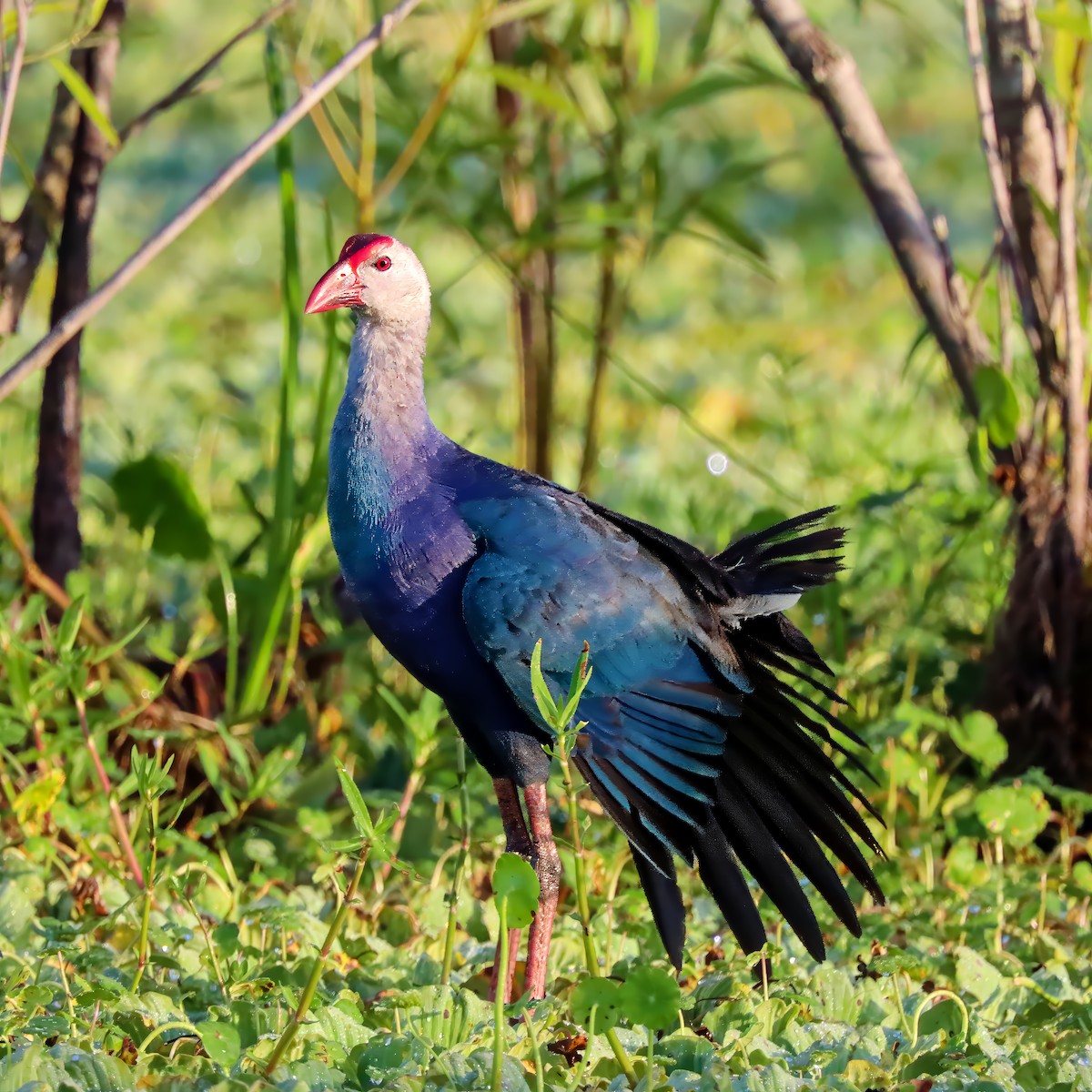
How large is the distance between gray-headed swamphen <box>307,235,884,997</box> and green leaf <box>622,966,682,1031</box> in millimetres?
439

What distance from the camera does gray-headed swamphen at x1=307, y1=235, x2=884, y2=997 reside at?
7.17 ft

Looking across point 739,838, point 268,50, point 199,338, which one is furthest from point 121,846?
point 199,338

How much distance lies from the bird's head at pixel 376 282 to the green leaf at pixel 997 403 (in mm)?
1038

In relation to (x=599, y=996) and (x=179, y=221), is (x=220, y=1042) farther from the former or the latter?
(x=179, y=221)

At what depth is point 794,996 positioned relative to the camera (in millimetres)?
2088

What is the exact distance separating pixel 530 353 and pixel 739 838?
1.57 meters

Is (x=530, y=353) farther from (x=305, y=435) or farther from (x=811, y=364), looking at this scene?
(x=811, y=364)

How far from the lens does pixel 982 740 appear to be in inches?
113

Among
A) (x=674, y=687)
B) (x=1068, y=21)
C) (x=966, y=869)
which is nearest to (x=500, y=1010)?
(x=674, y=687)

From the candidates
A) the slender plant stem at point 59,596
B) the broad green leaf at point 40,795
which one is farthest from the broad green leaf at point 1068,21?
the broad green leaf at point 40,795

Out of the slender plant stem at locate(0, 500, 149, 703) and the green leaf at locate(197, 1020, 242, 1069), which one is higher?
the slender plant stem at locate(0, 500, 149, 703)

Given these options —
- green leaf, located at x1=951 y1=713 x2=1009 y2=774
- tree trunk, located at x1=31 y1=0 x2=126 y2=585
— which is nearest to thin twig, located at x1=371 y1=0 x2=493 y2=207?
tree trunk, located at x1=31 y1=0 x2=126 y2=585

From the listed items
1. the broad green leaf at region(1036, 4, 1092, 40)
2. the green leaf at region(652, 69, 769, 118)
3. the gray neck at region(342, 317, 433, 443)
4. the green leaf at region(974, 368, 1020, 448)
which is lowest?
the gray neck at region(342, 317, 433, 443)

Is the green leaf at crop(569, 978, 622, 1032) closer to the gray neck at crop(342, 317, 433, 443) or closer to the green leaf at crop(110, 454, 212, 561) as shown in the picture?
the gray neck at crop(342, 317, 433, 443)
